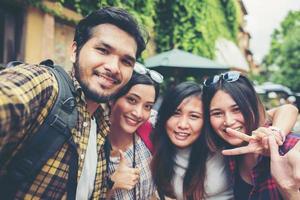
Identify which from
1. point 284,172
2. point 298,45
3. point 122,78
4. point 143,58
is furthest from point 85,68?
point 298,45

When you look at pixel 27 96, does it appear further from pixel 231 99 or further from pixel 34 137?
pixel 231 99

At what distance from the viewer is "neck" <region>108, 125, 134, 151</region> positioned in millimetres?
3038

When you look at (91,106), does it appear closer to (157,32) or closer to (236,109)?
(236,109)

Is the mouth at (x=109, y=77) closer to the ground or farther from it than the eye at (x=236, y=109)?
farther from it

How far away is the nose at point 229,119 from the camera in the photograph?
2699 mm

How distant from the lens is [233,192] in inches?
110

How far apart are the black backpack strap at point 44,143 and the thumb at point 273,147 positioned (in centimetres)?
115

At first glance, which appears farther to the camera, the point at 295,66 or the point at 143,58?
the point at 295,66

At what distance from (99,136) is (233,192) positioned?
137cm

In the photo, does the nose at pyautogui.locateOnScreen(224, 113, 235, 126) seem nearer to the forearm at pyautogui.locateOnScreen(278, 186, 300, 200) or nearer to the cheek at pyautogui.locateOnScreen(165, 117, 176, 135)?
the cheek at pyautogui.locateOnScreen(165, 117, 176, 135)

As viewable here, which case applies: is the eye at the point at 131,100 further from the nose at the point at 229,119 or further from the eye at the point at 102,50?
the eye at the point at 102,50

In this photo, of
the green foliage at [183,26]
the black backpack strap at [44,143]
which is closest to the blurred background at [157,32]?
the green foliage at [183,26]

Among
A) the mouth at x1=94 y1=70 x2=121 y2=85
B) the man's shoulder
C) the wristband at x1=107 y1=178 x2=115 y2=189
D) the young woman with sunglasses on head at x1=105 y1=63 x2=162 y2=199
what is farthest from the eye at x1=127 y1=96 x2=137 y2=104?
the man's shoulder

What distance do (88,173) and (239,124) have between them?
1.38 metres
